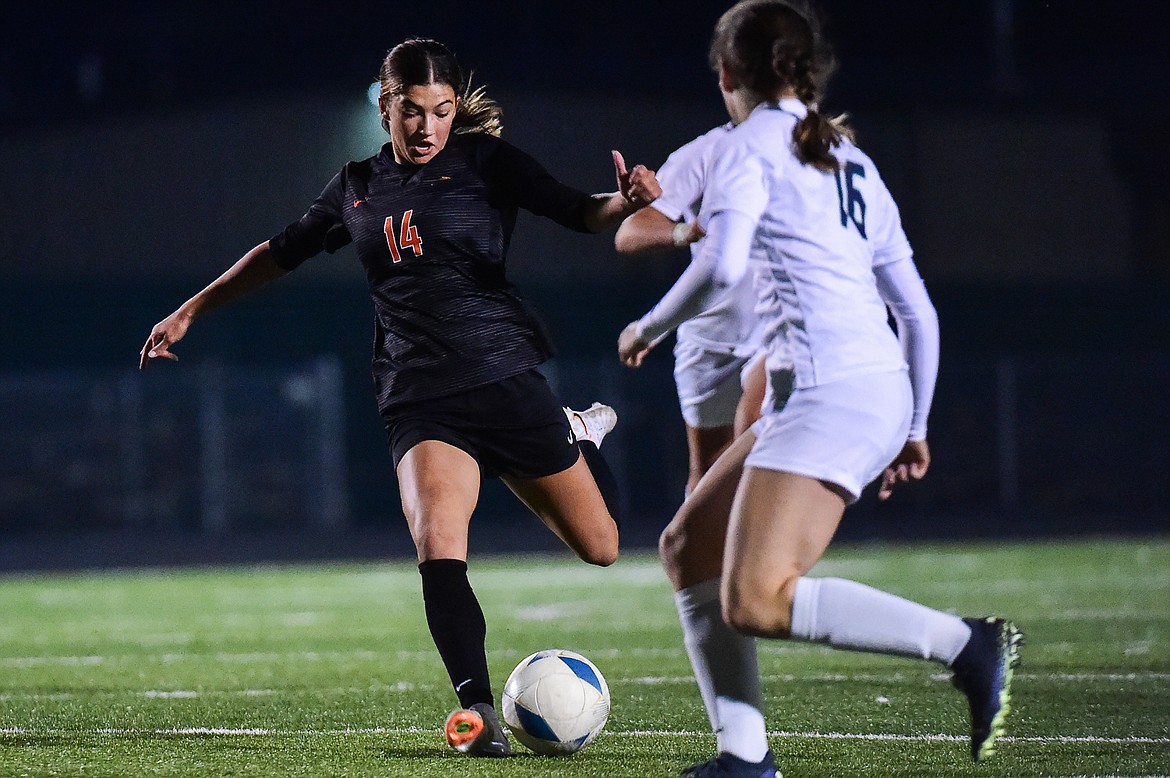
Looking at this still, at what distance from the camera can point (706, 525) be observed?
4.35m

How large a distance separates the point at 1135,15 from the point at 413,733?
29724mm

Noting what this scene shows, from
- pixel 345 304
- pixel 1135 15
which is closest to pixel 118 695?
pixel 345 304

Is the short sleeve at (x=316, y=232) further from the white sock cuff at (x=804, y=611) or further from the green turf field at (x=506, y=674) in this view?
the white sock cuff at (x=804, y=611)

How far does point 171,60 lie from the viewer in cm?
2912

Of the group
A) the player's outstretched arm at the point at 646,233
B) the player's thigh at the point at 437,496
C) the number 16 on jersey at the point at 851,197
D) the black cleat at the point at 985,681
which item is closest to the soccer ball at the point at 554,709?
the player's thigh at the point at 437,496

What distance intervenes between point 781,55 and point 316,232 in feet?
6.62

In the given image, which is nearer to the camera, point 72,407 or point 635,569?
point 635,569

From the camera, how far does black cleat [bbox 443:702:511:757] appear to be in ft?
15.9

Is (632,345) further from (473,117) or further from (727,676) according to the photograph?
(473,117)

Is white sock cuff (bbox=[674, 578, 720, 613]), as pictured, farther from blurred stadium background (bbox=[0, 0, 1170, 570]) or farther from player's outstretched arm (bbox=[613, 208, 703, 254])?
blurred stadium background (bbox=[0, 0, 1170, 570])

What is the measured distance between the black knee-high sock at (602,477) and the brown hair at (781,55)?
190cm

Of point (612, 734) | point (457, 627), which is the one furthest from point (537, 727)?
point (612, 734)

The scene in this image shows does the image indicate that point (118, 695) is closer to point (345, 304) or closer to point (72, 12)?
point (345, 304)

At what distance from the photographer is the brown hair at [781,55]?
4.06 m
